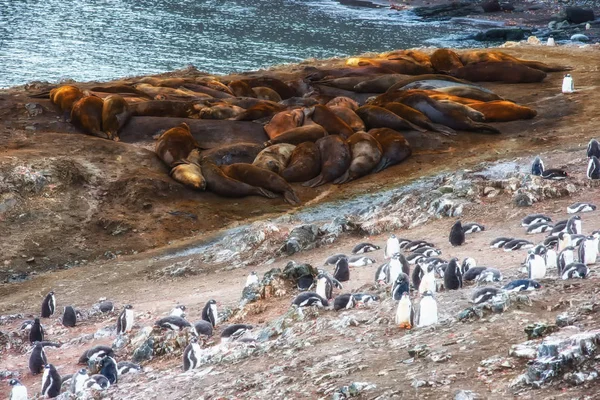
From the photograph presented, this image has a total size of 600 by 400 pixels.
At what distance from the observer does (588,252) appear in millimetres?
8992

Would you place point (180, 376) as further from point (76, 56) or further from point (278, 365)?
point (76, 56)

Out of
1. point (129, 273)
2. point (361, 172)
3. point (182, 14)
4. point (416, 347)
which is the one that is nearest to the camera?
point (416, 347)

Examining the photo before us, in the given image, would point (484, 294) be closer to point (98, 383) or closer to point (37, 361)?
point (98, 383)

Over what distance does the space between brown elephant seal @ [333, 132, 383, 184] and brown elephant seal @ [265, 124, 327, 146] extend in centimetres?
71

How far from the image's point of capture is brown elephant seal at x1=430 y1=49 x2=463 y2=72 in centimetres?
2306

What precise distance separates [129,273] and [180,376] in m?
5.65

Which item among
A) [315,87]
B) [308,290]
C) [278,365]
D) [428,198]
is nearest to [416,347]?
[278,365]

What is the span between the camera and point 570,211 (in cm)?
1237

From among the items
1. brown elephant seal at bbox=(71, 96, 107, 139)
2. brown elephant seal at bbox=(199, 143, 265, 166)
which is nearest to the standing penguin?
brown elephant seal at bbox=(199, 143, 265, 166)

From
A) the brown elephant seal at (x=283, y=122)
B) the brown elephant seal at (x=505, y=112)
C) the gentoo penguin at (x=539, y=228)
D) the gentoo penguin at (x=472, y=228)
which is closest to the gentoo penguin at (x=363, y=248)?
the gentoo penguin at (x=472, y=228)

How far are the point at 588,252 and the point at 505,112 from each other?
10.1 meters

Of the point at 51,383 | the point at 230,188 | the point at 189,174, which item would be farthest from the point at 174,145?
the point at 51,383

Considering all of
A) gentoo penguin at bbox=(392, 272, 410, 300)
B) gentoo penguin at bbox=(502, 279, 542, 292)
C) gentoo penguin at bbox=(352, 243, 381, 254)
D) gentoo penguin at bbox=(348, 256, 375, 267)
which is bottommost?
gentoo penguin at bbox=(352, 243, 381, 254)

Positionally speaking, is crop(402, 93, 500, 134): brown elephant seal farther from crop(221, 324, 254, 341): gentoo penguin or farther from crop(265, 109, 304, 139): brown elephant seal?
crop(221, 324, 254, 341): gentoo penguin
